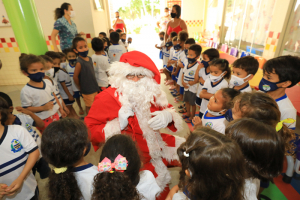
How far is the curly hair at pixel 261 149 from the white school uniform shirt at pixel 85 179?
40.6 inches

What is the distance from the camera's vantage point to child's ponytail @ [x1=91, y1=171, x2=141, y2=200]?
84cm

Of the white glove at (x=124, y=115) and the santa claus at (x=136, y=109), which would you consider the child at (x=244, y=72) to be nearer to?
the santa claus at (x=136, y=109)

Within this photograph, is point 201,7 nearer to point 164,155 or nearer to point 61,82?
point 61,82

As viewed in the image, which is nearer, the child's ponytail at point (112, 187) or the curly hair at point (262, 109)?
the child's ponytail at point (112, 187)

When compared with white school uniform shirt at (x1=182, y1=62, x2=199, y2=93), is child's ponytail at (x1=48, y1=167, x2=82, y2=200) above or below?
above

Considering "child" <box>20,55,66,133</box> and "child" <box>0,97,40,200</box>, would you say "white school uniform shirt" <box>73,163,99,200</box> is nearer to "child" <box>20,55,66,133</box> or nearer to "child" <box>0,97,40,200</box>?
"child" <box>0,97,40,200</box>

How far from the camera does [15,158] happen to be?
1.31m

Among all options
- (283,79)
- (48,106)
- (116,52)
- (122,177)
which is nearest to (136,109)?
(122,177)

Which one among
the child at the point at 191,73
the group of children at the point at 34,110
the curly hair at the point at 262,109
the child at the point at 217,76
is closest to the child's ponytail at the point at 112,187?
the group of children at the point at 34,110

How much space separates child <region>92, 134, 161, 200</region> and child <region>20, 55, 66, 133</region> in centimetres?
158

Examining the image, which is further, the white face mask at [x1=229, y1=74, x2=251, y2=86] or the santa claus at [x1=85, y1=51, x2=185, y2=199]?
the white face mask at [x1=229, y1=74, x2=251, y2=86]

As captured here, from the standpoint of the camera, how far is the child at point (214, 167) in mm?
843

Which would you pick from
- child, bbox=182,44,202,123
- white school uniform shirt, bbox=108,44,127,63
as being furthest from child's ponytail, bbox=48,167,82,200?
white school uniform shirt, bbox=108,44,127,63

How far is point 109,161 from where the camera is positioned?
0.88m
